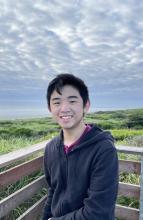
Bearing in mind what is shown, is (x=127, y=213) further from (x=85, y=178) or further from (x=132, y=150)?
(x=85, y=178)

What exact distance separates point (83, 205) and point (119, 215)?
3.45 feet

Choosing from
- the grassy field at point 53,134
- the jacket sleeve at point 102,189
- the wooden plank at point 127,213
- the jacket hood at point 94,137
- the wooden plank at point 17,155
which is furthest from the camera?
the grassy field at point 53,134

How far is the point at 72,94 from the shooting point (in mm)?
1885

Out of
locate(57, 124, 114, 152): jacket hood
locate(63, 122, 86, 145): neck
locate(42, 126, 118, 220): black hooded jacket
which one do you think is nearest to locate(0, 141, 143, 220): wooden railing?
locate(42, 126, 118, 220): black hooded jacket

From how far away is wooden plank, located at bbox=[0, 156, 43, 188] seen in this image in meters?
2.15

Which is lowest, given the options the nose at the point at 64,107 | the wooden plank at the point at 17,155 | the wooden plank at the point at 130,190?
the wooden plank at the point at 130,190

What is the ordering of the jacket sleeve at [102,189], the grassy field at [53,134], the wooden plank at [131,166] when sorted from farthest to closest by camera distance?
1. the grassy field at [53,134]
2. the wooden plank at [131,166]
3. the jacket sleeve at [102,189]

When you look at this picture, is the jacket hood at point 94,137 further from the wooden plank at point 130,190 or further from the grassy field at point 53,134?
the wooden plank at point 130,190

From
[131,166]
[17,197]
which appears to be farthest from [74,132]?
[131,166]

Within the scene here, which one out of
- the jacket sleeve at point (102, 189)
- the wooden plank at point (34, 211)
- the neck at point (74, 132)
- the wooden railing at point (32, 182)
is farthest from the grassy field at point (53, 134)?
the jacket sleeve at point (102, 189)

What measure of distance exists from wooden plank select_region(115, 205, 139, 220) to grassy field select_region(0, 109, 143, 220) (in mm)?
353

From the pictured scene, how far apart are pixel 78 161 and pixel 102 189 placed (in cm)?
24

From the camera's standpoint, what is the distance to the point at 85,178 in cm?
183

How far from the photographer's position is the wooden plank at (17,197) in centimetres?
212
